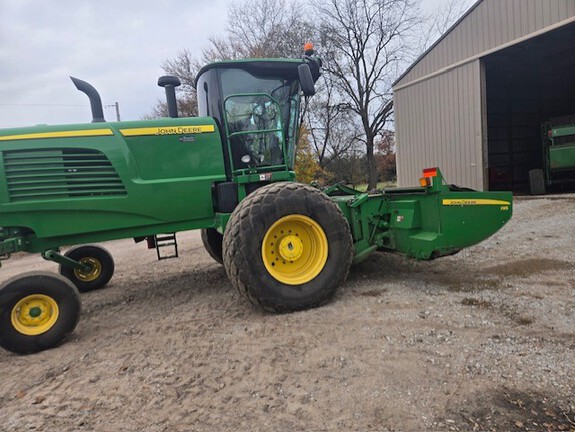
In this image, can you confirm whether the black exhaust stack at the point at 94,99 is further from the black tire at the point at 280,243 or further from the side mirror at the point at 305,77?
the side mirror at the point at 305,77

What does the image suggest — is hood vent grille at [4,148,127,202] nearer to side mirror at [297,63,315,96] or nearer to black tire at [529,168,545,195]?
side mirror at [297,63,315,96]

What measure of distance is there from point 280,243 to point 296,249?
184 millimetres

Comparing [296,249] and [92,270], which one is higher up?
[296,249]

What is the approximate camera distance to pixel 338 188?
5754mm

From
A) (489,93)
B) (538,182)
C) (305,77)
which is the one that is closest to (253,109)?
(305,77)

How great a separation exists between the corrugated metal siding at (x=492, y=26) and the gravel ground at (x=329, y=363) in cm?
793

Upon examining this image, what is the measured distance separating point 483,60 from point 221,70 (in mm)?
10086

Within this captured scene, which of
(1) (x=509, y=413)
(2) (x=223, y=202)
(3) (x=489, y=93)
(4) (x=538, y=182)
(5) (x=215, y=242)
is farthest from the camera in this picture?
(3) (x=489, y=93)

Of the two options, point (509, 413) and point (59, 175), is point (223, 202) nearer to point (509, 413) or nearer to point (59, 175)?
point (59, 175)

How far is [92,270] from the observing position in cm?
571

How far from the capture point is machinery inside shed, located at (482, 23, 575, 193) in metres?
15.7

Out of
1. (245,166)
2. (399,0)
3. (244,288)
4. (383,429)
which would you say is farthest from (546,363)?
(399,0)

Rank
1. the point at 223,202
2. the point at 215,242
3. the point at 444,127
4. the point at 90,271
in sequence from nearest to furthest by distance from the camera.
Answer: the point at 223,202
the point at 90,271
the point at 215,242
the point at 444,127

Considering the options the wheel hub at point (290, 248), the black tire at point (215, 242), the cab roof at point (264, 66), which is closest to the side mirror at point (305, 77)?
the cab roof at point (264, 66)
